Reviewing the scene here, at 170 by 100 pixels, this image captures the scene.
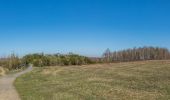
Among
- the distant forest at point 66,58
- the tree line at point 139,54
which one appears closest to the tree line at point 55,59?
the distant forest at point 66,58

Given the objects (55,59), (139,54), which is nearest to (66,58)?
(55,59)

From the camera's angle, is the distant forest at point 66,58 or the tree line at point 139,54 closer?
the distant forest at point 66,58

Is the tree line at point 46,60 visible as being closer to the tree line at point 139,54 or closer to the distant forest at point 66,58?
the distant forest at point 66,58

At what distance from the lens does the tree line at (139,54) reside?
157275 millimetres

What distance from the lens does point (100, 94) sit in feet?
68.5

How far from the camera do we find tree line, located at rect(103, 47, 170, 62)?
15727 cm

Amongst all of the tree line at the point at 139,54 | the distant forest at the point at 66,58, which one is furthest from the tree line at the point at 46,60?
the tree line at the point at 139,54

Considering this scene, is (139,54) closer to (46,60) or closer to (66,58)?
(66,58)

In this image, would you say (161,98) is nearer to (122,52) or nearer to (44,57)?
(44,57)

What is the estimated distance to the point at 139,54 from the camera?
165375mm

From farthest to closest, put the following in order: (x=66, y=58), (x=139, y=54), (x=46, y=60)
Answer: (x=139, y=54) → (x=66, y=58) → (x=46, y=60)

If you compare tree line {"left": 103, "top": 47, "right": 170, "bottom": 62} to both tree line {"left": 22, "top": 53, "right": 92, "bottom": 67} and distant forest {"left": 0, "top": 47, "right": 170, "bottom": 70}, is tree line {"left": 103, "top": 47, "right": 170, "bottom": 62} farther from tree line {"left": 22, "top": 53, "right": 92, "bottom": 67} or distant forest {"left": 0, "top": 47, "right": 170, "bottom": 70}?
tree line {"left": 22, "top": 53, "right": 92, "bottom": 67}

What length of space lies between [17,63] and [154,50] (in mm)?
73941

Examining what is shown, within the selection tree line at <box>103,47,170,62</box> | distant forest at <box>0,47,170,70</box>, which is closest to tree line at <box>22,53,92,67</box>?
distant forest at <box>0,47,170,70</box>
